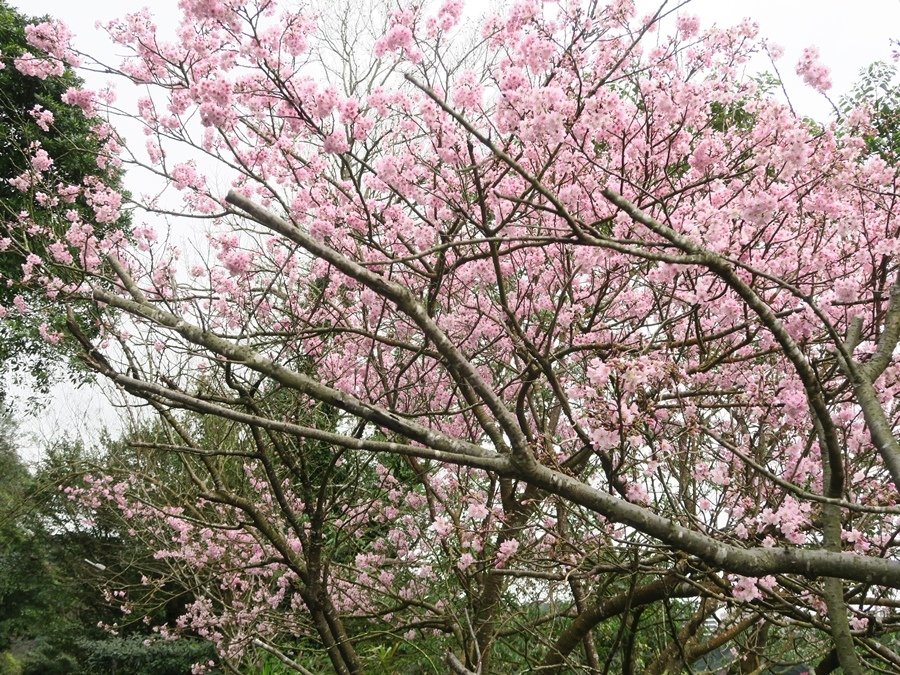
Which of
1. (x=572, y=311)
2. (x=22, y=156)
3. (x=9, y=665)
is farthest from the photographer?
(x=9, y=665)

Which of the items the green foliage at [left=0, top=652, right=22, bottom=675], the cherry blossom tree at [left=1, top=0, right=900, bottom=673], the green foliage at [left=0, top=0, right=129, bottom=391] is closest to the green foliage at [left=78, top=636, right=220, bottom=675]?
the green foliage at [left=0, top=652, right=22, bottom=675]

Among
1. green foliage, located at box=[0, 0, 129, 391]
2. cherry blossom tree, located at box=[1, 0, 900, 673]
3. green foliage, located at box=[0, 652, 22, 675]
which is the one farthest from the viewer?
green foliage, located at box=[0, 652, 22, 675]

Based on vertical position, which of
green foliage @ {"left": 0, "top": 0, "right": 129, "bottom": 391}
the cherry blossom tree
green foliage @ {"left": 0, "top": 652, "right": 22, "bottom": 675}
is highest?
green foliage @ {"left": 0, "top": 0, "right": 129, "bottom": 391}

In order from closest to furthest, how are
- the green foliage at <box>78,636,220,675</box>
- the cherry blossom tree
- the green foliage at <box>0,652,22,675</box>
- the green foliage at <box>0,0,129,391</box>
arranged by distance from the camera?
the cherry blossom tree → the green foliage at <box>78,636,220,675</box> → the green foliage at <box>0,0,129,391</box> → the green foliage at <box>0,652,22,675</box>

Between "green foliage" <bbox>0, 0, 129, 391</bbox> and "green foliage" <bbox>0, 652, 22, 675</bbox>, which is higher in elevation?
"green foliage" <bbox>0, 0, 129, 391</bbox>

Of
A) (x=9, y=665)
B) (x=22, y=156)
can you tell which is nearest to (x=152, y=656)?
(x=9, y=665)

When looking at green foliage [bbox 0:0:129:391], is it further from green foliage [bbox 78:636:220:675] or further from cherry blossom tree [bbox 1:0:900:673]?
cherry blossom tree [bbox 1:0:900:673]

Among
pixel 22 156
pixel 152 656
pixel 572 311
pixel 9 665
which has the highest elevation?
pixel 22 156

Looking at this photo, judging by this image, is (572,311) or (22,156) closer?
(572,311)

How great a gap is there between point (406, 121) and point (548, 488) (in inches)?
130

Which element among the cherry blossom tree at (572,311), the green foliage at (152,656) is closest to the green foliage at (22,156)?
the green foliage at (152,656)

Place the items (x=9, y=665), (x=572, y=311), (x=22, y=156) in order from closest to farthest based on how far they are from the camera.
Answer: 1. (x=572, y=311)
2. (x=22, y=156)
3. (x=9, y=665)

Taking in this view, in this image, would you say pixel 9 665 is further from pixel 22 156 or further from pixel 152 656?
pixel 22 156

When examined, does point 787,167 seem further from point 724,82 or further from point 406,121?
point 406,121
